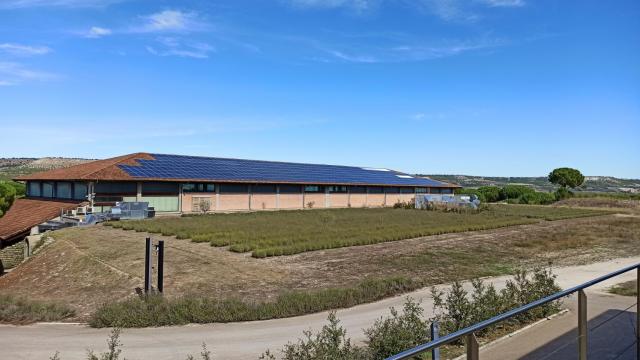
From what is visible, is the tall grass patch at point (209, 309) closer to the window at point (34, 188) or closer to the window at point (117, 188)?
the window at point (117, 188)

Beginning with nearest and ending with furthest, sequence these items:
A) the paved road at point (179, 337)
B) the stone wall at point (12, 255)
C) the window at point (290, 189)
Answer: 1. the paved road at point (179, 337)
2. the stone wall at point (12, 255)
3. the window at point (290, 189)

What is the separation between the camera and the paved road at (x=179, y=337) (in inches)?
427

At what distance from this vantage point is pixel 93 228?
34156 millimetres

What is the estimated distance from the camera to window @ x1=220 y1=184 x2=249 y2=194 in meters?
49.1

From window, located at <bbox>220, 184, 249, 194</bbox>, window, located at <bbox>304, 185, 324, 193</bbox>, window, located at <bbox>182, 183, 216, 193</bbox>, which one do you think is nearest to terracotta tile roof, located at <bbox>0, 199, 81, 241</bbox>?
window, located at <bbox>182, 183, 216, 193</bbox>

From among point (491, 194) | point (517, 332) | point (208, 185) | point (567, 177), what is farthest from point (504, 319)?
point (567, 177)

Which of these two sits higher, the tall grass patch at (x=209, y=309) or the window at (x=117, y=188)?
the window at (x=117, y=188)

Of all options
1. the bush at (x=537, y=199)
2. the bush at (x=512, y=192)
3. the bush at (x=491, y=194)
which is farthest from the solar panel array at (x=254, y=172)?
the bush at (x=512, y=192)

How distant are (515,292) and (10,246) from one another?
35.0 metres

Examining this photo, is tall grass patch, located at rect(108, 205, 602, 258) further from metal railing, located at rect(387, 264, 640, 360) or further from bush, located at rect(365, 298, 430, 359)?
metal railing, located at rect(387, 264, 640, 360)

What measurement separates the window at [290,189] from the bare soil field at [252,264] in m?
24.9

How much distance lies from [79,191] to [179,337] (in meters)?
35.3

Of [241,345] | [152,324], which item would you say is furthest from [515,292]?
[152,324]

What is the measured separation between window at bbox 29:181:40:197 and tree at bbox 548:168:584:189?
341ft
